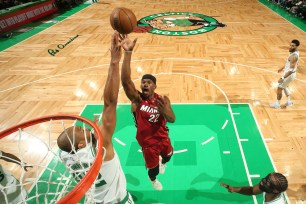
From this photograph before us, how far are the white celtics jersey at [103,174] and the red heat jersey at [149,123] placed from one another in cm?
92

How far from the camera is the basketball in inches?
131

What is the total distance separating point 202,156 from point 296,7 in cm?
1175

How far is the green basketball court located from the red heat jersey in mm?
964

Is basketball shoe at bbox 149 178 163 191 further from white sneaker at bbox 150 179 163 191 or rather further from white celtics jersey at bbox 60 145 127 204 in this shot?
white celtics jersey at bbox 60 145 127 204

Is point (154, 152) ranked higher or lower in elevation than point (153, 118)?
lower

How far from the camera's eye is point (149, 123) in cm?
331

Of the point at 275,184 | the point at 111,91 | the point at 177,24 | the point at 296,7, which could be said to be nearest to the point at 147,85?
the point at 111,91

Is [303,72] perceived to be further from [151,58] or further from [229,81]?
[151,58]

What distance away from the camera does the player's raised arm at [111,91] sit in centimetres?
198

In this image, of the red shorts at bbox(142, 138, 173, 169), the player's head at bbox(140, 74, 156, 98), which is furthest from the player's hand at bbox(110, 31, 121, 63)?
the red shorts at bbox(142, 138, 173, 169)

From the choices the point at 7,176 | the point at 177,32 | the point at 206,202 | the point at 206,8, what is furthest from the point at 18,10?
the point at 206,202

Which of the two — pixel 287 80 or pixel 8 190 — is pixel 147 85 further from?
pixel 287 80

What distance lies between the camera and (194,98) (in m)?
6.16

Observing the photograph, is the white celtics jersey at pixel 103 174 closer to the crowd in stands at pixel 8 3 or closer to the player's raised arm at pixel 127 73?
the player's raised arm at pixel 127 73
